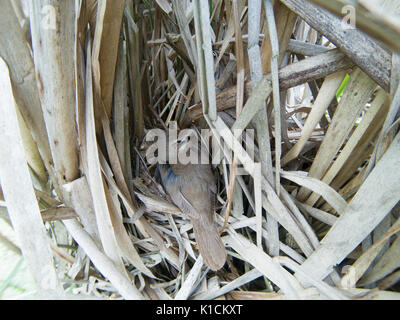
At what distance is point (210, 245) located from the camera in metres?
0.55

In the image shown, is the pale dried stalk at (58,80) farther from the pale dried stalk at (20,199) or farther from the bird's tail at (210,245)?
the bird's tail at (210,245)

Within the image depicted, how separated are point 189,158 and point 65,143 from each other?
411 millimetres

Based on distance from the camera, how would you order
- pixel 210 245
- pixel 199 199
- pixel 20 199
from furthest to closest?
pixel 199 199, pixel 210 245, pixel 20 199

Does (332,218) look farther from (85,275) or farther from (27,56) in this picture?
(27,56)

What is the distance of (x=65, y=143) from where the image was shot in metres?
0.50

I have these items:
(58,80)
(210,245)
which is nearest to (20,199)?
(58,80)

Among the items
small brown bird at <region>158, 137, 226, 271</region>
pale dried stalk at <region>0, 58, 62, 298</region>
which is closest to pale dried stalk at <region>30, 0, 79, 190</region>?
pale dried stalk at <region>0, 58, 62, 298</region>

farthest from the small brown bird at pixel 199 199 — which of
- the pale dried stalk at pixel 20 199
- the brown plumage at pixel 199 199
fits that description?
the pale dried stalk at pixel 20 199

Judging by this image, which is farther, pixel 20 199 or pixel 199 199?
pixel 199 199

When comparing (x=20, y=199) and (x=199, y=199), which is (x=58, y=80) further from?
(x=199, y=199)

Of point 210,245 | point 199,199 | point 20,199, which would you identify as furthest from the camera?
point 199,199
